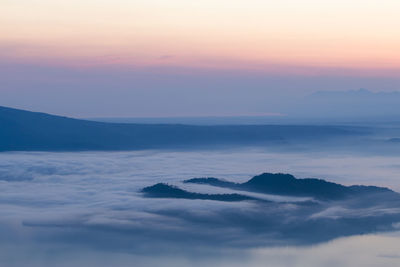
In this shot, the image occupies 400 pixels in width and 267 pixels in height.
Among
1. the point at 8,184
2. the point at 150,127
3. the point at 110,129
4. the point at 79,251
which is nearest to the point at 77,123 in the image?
the point at 110,129

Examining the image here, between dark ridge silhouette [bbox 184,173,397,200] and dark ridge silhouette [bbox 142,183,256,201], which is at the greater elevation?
dark ridge silhouette [bbox 184,173,397,200]

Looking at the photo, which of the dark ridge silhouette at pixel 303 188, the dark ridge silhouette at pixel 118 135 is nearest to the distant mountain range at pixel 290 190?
the dark ridge silhouette at pixel 303 188

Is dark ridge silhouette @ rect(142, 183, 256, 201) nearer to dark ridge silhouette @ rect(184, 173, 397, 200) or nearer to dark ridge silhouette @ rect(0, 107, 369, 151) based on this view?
dark ridge silhouette @ rect(184, 173, 397, 200)

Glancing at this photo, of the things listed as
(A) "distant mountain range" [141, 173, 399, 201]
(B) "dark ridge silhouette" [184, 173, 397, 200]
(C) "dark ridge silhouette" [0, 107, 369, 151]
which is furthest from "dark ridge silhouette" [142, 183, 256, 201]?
(C) "dark ridge silhouette" [0, 107, 369, 151]

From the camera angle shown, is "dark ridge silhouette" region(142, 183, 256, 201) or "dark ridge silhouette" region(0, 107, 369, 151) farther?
"dark ridge silhouette" region(0, 107, 369, 151)

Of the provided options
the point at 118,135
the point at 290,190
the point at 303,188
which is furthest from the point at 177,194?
the point at 118,135

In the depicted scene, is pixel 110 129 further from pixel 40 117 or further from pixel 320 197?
pixel 320 197
